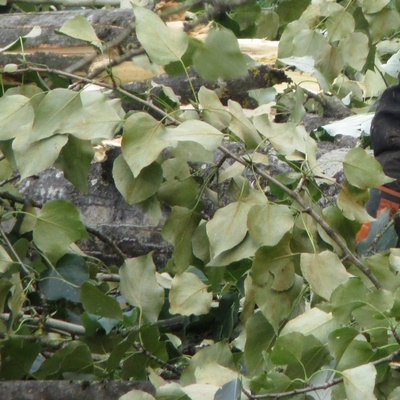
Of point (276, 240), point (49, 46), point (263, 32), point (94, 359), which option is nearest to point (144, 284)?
point (94, 359)

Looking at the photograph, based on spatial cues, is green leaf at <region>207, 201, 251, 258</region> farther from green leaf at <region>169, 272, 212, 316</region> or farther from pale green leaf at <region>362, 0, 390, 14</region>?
pale green leaf at <region>362, 0, 390, 14</region>

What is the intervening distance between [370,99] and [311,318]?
1571 mm

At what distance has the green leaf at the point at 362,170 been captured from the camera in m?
1.44

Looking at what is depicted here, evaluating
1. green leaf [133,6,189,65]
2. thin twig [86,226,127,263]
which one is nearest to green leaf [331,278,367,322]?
green leaf [133,6,189,65]

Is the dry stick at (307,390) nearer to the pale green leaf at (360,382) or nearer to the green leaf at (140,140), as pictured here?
the pale green leaf at (360,382)

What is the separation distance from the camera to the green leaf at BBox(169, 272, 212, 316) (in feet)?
5.00

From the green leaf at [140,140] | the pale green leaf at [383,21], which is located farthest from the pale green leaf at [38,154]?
the pale green leaf at [383,21]

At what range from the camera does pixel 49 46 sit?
104 inches

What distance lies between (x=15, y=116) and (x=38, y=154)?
0.08m

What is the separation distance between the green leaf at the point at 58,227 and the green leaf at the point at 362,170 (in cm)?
42

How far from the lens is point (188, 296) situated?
1531 mm

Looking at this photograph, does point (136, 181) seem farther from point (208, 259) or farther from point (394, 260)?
point (394, 260)

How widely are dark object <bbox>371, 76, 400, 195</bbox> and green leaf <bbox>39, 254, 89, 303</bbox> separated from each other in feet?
1.81

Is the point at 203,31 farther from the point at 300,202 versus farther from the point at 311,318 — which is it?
the point at 311,318
